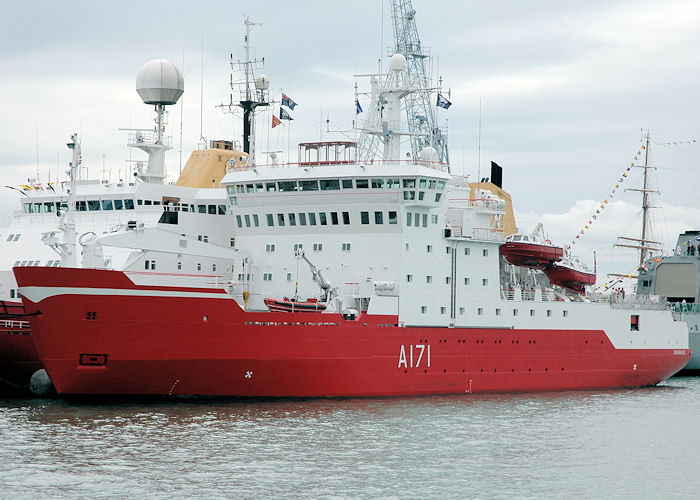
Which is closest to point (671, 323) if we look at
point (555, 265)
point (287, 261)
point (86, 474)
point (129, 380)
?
point (555, 265)

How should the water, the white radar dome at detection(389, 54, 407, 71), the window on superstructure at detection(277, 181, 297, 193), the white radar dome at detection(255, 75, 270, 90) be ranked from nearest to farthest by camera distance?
the water
the window on superstructure at detection(277, 181, 297, 193)
the white radar dome at detection(389, 54, 407, 71)
the white radar dome at detection(255, 75, 270, 90)

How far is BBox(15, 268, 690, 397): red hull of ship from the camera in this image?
958 inches

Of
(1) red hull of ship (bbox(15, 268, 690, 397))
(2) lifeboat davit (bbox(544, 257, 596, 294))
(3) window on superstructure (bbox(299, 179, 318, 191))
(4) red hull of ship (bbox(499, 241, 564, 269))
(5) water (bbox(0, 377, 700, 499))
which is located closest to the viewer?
(5) water (bbox(0, 377, 700, 499))

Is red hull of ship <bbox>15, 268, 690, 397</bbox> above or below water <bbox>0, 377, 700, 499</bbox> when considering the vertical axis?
above

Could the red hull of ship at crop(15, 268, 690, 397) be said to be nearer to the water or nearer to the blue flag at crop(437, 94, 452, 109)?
the water

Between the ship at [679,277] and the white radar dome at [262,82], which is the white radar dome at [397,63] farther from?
the ship at [679,277]

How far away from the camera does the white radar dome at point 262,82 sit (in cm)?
4075

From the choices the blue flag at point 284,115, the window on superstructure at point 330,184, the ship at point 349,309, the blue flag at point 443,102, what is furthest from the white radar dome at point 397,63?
the window on superstructure at point 330,184

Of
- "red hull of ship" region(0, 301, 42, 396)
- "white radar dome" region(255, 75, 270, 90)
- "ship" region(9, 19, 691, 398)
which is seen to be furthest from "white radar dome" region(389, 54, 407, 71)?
"red hull of ship" region(0, 301, 42, 396)

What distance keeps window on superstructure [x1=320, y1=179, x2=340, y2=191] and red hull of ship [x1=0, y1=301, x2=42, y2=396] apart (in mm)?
10094

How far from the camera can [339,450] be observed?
67.5 ft

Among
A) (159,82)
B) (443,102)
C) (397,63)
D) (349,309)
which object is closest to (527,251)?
(443,102)

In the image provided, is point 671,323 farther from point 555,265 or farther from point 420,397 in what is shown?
point 420,397

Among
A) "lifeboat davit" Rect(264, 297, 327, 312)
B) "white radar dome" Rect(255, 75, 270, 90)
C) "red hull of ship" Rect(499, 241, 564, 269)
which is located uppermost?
"white radar dome" Rect(255, 75, 270, 90)
